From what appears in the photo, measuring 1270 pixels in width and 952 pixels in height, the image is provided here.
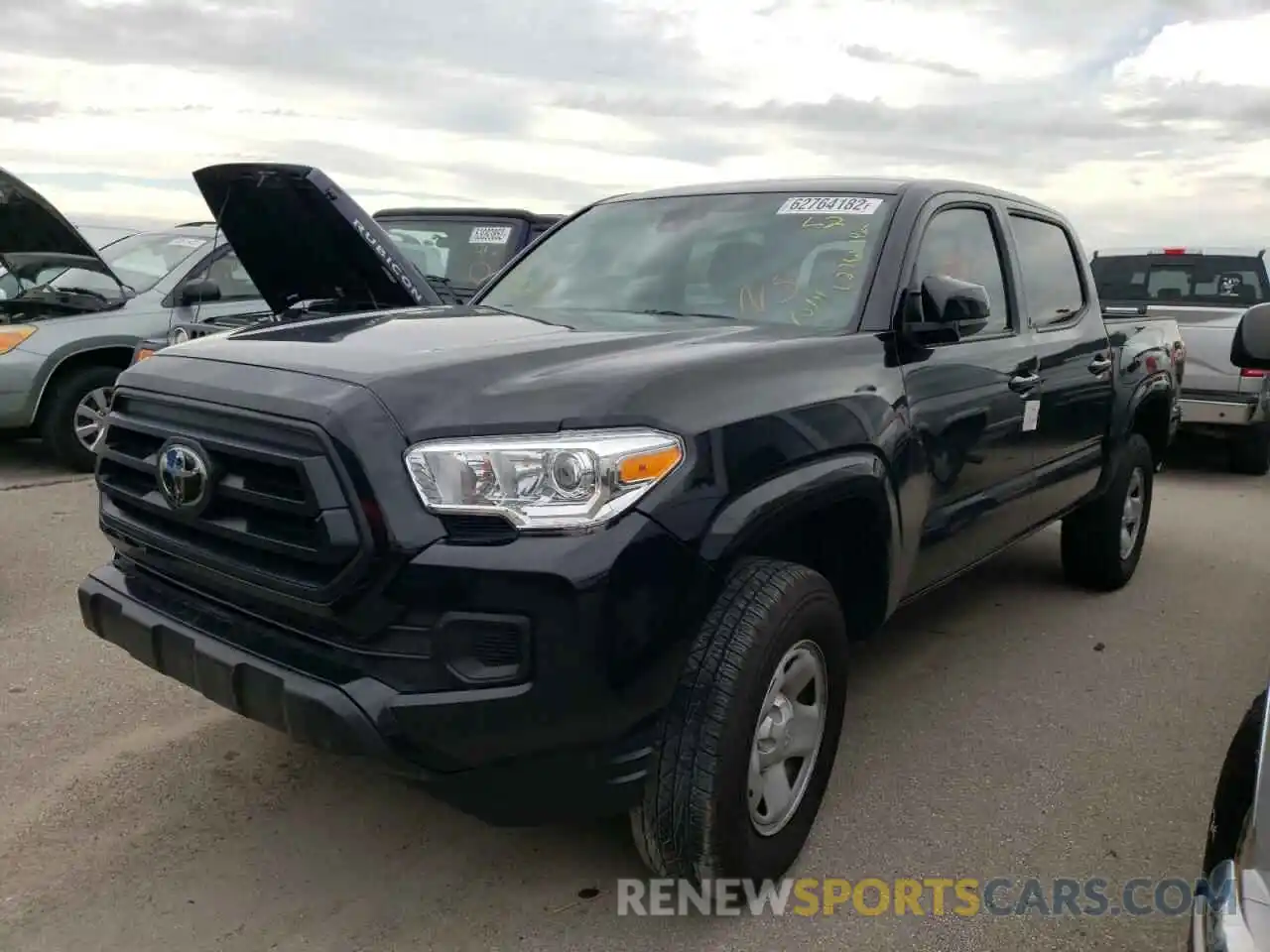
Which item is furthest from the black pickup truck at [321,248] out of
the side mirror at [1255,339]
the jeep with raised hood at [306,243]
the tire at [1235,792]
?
the tire at [1235,792]

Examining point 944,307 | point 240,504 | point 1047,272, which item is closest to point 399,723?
point 240,504

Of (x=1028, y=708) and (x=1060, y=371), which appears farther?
(x=1060, y=371)

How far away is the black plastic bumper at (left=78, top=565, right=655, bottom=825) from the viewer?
7.08ft

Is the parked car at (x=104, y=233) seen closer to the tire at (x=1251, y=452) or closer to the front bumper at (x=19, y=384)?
the front bumper at (x=19, y=384)

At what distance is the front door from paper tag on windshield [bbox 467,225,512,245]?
4.30 m

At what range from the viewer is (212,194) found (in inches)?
224

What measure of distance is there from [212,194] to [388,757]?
4403 millimetres

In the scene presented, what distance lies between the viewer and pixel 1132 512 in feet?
18.1

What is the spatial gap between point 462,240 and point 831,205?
4.78 metres

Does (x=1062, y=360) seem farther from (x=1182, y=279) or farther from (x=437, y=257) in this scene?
(x=1182, y=279)

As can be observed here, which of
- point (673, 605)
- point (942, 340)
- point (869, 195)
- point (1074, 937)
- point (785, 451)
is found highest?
point (869, 195)

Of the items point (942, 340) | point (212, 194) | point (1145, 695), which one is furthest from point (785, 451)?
point (212, 194)

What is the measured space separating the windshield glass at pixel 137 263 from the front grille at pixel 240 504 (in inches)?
218

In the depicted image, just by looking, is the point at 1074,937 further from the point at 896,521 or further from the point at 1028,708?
the point at 1028,708
